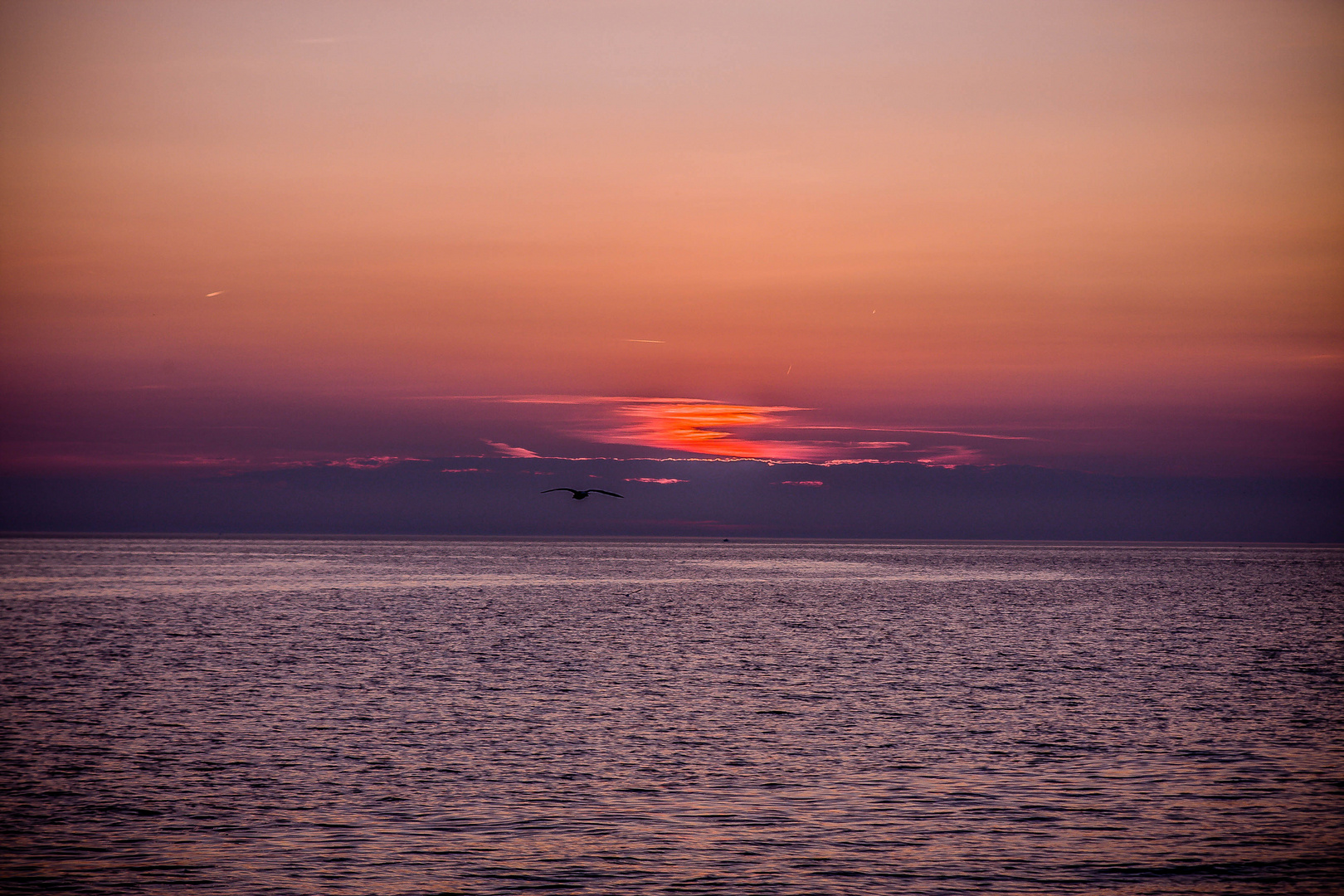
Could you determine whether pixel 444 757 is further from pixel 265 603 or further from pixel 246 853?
pixel 265 603

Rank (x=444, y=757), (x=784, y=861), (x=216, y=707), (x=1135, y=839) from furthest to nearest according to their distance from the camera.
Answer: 1. (x=216, y=707)
2. (x=444, y=757)
3. (x=1135, y=839)
4. (x=784, y=861)

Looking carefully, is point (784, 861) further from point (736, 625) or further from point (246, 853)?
point (736, 625)

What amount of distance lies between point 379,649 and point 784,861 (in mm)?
43236

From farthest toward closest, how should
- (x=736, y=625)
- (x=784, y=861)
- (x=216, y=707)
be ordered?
(x=736, y=625)
(x=216, y=707)
(x=784, y=861)

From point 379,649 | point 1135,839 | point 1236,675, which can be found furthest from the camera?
point 379,649

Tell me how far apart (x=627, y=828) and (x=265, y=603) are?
3483 inches

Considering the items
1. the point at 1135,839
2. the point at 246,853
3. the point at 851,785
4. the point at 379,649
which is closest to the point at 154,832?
the point at 246,853

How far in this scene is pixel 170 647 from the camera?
62.9 metres

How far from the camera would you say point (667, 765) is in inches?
1206

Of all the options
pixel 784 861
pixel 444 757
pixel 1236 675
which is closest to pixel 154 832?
pixel 444 757

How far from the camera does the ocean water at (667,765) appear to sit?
2216 cm

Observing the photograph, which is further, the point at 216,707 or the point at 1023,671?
the point at 1023,671

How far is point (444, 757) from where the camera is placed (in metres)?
31.6

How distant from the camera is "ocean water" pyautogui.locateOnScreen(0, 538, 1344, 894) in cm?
2216
